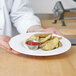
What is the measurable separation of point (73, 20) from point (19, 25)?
838mm

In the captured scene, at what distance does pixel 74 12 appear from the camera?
1846 millimetres

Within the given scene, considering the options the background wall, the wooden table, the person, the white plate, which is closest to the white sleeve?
the person

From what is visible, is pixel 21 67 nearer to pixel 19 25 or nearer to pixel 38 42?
pixel 38 42

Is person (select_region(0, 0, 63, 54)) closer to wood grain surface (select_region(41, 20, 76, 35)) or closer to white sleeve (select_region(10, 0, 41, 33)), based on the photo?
white sleeve (select_region(10, 0, 41, 33))

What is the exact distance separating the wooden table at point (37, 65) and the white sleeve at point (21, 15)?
403 mm

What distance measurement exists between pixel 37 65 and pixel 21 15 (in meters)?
0.62

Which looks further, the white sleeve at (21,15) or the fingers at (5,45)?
the white sleeve at (21,15)

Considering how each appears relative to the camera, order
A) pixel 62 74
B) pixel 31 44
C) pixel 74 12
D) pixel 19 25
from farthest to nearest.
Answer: pixel 74 12 < pixel 19 25 < pixel 31 44 < pixel 62 74

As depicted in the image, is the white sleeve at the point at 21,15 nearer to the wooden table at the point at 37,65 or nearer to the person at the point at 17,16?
the person at the point at 17,16

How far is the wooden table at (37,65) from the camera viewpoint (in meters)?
0.66

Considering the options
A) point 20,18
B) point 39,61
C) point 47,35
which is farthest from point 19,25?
point 39,61

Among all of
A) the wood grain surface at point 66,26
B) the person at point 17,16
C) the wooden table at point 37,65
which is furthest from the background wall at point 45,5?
the wooden table at point 37,65

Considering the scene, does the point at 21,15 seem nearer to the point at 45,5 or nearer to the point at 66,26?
the point at 66,26

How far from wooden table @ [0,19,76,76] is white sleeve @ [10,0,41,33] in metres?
0.40
